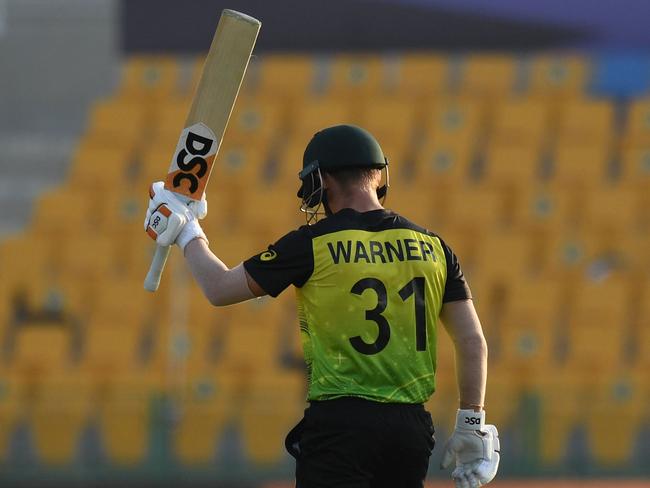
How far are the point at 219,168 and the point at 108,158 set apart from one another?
1119 millimetres

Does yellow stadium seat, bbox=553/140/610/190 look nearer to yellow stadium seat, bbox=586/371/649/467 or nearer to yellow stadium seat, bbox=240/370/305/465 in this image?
yellow stadium seat, bbox=586/371/649/467

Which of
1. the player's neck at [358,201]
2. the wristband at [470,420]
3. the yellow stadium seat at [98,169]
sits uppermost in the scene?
the yellow stadium seat at [98,169]

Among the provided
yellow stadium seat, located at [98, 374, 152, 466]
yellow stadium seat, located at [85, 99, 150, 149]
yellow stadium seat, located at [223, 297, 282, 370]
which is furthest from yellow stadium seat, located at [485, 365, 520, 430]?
yellow stadium seat, located at [85, 99, 150, 149]

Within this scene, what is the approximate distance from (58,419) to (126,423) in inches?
19.7

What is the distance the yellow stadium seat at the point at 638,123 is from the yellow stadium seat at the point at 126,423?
17.9ft

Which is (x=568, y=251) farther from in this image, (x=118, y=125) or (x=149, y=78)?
(x=149, y=78)

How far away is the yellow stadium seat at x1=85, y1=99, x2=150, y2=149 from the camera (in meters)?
13.6

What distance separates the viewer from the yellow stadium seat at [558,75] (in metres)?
13.4

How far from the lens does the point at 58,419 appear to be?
32.1 ft

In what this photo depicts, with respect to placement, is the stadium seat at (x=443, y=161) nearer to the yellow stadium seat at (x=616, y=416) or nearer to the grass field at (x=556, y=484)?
the yellow stadium seat at (x=616, y=416)

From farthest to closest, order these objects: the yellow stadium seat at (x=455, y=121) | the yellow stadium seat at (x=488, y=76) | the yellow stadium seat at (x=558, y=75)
A: the yellow stadium seat at (x=488, y=76) < the yellow stadium seat at (x=558, y=75) < the yellow stadium seat at (x=455, y=121)

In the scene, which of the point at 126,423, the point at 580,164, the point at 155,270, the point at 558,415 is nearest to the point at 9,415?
the point at 126,423

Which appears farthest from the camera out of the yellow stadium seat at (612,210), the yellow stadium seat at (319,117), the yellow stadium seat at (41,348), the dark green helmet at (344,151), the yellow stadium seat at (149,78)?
the yellow stadium seat at (149,78)

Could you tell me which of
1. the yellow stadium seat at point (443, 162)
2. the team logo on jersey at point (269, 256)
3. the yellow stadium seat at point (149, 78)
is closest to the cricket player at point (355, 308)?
the team logo on jersey at point (269, 256)
